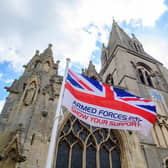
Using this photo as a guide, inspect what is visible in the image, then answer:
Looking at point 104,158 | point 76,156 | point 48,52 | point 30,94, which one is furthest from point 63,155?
point 48,52

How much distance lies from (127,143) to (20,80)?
6.68 metres

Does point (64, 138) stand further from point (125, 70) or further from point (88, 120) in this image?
point (125, 70)

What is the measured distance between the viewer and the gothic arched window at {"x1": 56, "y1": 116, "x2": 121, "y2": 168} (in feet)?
22.9

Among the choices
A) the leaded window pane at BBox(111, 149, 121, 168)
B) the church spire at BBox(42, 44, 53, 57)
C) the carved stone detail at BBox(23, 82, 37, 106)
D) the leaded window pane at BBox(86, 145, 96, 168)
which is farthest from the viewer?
the church spire at BBox(42, 44, 53, 57)

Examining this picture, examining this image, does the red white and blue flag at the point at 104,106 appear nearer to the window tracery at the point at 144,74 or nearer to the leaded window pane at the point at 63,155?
the leaded window pane at the point at 63,155

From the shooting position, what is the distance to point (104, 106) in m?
5.66

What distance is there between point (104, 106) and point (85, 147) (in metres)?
2.79

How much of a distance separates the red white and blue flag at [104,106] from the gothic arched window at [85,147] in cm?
266

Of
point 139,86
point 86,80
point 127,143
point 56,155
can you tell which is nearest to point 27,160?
point 56,155

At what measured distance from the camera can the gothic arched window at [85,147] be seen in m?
6.99

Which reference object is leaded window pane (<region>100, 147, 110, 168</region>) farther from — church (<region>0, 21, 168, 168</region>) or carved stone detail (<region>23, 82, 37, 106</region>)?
carved stone detail (<region>23, 82, 37, 106</region>)

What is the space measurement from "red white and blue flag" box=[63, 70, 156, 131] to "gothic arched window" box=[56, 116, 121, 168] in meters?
2.66

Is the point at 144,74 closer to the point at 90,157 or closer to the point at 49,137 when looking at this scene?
the point at 90,157

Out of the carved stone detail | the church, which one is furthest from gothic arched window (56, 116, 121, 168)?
the carved stone detail
